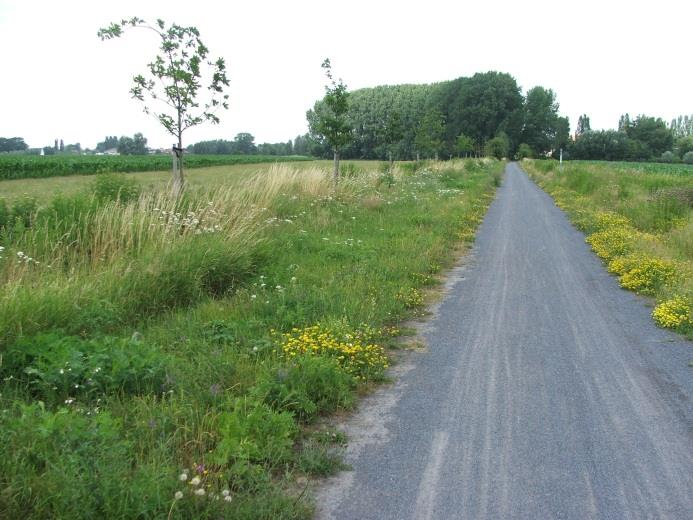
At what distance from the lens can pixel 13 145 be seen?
136 ft

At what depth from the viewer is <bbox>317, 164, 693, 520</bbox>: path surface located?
328cm

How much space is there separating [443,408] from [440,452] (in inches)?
28.4

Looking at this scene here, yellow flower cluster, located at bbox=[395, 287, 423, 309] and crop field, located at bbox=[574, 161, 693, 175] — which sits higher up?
crop field, located at bbox=[574, 161, 693, 175]

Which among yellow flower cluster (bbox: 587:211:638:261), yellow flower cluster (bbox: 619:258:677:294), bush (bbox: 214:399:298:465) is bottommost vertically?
bush (bbox: 214:399:298:465)

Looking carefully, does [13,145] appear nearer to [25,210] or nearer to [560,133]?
[25,210]

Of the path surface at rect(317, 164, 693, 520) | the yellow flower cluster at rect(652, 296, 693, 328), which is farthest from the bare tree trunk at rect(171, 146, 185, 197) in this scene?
the yellow flower cluster at rect(652, 296, 693, 328)

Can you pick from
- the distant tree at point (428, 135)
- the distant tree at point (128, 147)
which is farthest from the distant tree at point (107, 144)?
the distant tree at point (428, 135)

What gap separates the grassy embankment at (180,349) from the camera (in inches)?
120

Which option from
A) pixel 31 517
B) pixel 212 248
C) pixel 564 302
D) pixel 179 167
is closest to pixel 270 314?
pixel 212 248

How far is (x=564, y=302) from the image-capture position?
788cm

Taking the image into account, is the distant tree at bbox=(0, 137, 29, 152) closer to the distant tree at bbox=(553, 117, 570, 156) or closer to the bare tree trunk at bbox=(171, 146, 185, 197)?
the bare tree trunk at bbox=(171, 146, 185, 197)

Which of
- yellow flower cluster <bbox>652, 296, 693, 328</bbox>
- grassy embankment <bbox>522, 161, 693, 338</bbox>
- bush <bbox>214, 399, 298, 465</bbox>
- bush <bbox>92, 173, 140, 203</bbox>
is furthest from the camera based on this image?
bush <bbox>92, 173, 140, 203</bbox>

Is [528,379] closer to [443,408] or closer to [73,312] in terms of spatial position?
[443,408]

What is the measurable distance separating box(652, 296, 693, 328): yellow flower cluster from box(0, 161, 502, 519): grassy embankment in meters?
2.95
